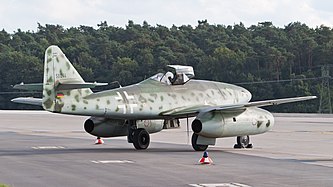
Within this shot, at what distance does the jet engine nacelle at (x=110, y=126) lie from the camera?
99.3 ft

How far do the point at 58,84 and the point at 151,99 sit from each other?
370 centimetres

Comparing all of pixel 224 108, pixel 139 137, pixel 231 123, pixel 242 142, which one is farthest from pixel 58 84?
pixel 242 142

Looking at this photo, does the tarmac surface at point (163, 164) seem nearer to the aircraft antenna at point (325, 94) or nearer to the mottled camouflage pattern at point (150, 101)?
the mottled camouflage pattern at point (150, 101)

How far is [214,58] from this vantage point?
111125mm

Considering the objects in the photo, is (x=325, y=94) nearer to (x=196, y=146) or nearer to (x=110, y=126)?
(x=110, y=126)

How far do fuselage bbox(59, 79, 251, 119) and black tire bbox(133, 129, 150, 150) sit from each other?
959mm

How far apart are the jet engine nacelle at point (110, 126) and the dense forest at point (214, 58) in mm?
68033

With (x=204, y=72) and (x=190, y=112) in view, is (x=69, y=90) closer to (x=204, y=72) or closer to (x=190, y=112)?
(x=190, y=112)

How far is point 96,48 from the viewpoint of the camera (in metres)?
134

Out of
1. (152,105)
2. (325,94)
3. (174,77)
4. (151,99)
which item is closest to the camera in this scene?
(152,105)

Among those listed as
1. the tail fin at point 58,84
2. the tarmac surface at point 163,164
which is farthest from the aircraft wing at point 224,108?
the tail fin at point 58,84

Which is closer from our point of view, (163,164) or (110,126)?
(163,164)

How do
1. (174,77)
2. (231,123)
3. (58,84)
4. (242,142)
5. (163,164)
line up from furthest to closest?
1. (242,142)
2. (174,77)
3. (231,123)
4. (58,84)
5. (163,164)

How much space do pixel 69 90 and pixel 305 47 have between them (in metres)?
90.0
